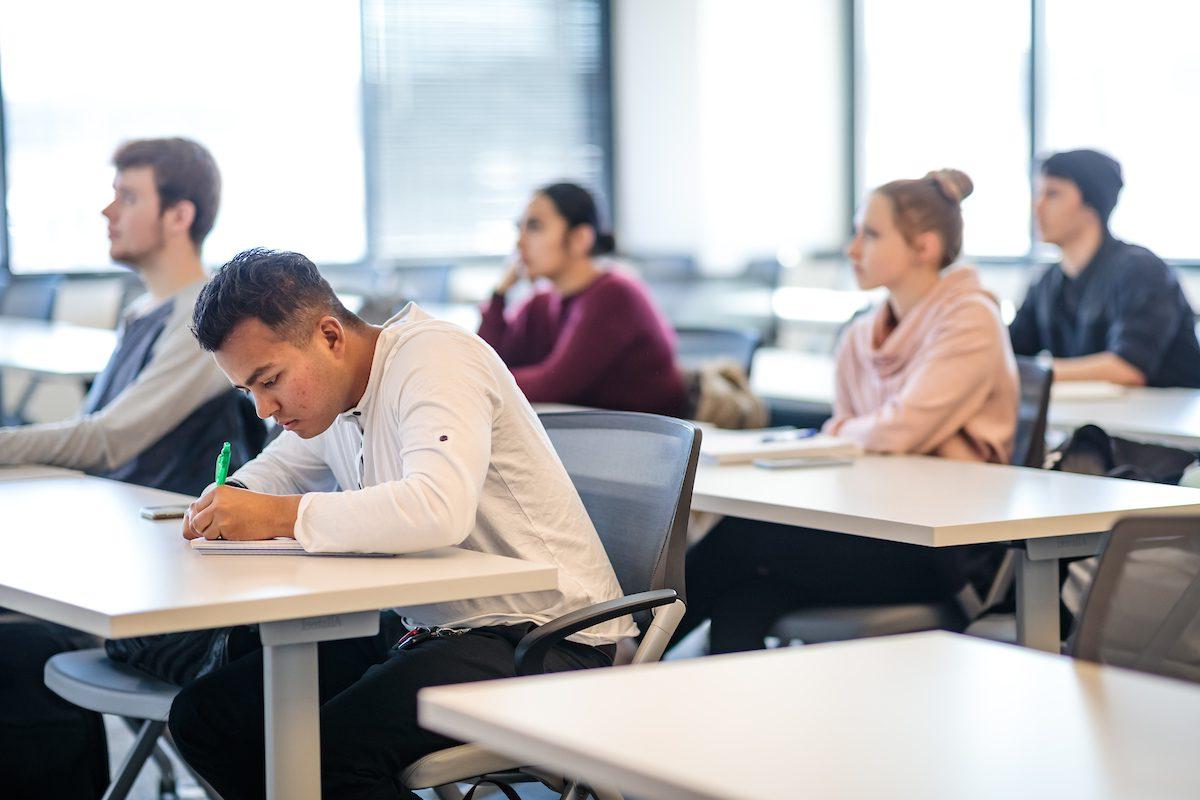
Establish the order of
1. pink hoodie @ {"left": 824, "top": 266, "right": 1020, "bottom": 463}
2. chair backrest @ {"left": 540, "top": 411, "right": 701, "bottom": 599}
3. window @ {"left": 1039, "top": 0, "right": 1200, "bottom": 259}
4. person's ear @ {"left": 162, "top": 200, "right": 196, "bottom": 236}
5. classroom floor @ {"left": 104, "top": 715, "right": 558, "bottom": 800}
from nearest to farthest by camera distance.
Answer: chair backrest @ {"left": 540, "top": 411, "right": 701, "bottom": 599} → classroom floor @ {"left": 104, "top": 715, "right": 558, "bottom": 800} → pink hoodie @ {"left": 824, "top": 266, "right": 1020, "bottom": 463} → person's ear @ {"left": 162, "top": 200, "right": 196, "bottom": 236} → window @ {"left": 1039, "top": 0, "right": 1200, "bottom": 259}

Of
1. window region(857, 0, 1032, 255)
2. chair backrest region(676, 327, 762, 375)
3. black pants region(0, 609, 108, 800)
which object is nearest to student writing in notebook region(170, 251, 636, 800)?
black pants region(0, 609, 108, 800)

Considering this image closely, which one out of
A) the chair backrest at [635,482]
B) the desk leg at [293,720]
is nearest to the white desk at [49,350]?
the chair backrest at [635,482]

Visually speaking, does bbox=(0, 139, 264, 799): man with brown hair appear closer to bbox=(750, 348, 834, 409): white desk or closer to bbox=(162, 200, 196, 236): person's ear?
bbox=(162, 200, 196, 236): person's ear

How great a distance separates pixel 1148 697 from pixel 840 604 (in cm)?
150

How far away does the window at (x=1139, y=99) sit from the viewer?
6.88 metres

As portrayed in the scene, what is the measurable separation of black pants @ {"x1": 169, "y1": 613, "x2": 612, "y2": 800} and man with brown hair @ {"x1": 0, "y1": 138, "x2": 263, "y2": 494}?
91cm

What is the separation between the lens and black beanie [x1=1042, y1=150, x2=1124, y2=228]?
4.52 meters

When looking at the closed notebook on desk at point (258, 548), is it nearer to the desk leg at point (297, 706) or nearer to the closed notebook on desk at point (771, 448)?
the desk leg at point (297, 706)

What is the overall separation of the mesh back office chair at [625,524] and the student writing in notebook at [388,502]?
5cm

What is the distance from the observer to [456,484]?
6.53 ft

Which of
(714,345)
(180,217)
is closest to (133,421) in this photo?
(180,217)

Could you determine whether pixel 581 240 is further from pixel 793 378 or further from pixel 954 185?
pixel 954 185

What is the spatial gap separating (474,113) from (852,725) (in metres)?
7.75

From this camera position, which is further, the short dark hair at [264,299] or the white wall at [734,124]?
the white wall at [734,124]
